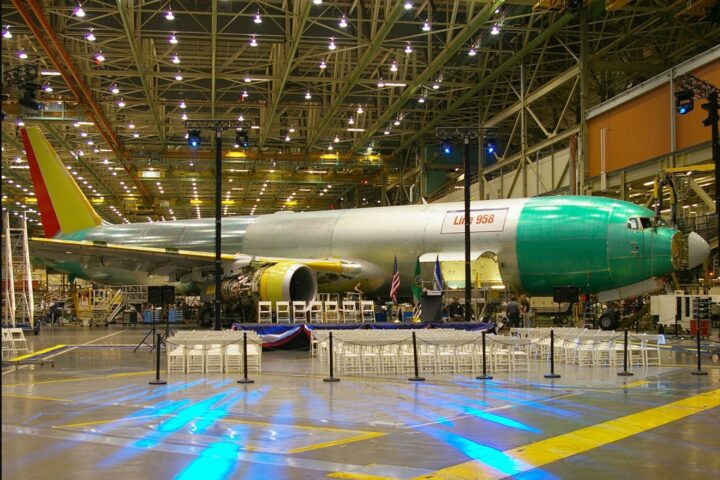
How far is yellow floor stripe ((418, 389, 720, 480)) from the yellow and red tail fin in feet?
90.2

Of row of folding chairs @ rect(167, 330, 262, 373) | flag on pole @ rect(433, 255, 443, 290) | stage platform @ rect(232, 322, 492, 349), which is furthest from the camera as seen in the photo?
flag on pole @ rect(433, 255, 443, 290)

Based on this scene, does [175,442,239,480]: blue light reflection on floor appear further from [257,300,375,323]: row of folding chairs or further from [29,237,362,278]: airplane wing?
[29,237,362,278]: airplane wing

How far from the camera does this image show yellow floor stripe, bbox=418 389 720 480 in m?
5.79

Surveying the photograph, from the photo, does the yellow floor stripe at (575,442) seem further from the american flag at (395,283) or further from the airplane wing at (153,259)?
the airplane wing at (153,259)

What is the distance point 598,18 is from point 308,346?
66.8 feet

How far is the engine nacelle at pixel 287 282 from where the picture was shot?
22109 mm

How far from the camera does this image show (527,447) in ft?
22.2

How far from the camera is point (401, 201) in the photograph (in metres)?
50.0

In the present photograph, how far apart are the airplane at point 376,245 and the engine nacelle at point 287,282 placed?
4 cm

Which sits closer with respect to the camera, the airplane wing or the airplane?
the airplane

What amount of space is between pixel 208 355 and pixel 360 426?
585 centimetres

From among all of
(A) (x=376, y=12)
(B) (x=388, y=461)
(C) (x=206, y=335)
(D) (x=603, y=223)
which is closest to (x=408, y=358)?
(C) (x=206, y=335)

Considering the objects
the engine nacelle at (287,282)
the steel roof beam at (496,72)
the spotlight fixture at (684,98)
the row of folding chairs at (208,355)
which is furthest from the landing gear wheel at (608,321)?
the row of folding chairs at (208,355)

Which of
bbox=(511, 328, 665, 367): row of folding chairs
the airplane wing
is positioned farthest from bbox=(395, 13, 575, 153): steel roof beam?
bbox=(511, 328, 665, 367): row of folding chairs
